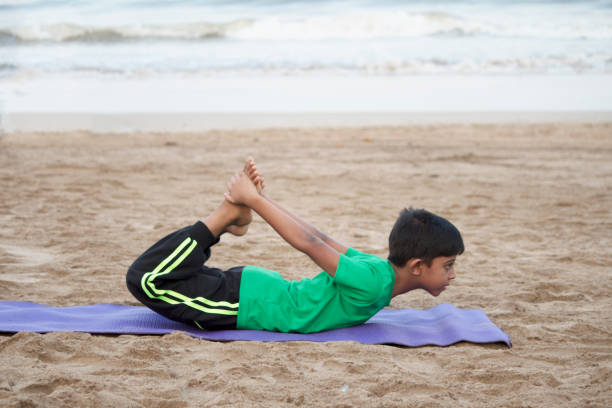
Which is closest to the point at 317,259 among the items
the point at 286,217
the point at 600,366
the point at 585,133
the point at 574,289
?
the point at 286,217

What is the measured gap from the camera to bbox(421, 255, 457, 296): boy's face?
3.14m

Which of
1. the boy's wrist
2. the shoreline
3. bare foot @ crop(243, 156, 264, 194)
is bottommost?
the boy's wrist

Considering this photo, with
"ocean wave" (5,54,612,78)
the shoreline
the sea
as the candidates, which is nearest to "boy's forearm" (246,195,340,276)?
the shoreline

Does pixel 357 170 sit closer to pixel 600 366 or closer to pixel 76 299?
pixel 76 299

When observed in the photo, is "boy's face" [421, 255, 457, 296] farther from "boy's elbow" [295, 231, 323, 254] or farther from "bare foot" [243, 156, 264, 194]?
"bare foot" [243, 156, 264, 194]

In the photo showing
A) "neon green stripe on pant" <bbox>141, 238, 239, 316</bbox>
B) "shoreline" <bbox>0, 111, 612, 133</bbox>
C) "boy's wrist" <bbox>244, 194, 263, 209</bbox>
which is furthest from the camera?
"shoreline" <bbox>0, 111, 612, 133</bbox>

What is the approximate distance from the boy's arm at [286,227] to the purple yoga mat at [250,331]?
1.52 feet

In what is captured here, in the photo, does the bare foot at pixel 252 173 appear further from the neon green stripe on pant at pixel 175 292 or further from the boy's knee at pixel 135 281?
the boy's knee at pixel 135 281

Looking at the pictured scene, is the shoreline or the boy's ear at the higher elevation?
the shoreline

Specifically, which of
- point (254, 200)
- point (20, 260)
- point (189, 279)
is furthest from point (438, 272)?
point (20, 260)

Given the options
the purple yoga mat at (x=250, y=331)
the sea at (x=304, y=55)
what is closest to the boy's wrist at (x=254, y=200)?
the purple yoga mat at (x=250, y=331)

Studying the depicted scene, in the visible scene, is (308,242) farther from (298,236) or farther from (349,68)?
(349,68)

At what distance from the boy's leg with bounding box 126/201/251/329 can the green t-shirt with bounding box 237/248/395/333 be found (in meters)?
0.08

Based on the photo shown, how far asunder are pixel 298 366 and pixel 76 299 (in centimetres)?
171
